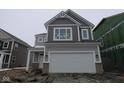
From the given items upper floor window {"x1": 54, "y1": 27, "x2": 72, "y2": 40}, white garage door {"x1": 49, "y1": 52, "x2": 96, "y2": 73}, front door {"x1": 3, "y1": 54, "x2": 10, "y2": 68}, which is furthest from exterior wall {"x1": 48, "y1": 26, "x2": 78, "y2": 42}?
front door {"x1": 3, "y1": 54, "x2": 10, "y2": 68}

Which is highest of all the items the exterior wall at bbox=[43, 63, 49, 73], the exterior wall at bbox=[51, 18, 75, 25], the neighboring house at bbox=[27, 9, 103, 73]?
the exterior wall at bbox=[51, 18, 75, 25]

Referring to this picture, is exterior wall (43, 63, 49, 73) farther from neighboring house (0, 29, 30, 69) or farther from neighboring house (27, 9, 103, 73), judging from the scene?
neighboring house (0, 29, 30, 69)

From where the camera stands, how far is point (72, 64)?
995cm

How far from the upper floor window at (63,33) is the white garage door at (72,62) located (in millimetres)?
2147

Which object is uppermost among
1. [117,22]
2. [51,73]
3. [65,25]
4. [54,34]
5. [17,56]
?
[117,22]

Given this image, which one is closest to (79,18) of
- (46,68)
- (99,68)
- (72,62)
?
(72,62)

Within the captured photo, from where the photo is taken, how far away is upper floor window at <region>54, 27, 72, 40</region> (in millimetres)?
11555

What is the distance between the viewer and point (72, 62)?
10.0 metres

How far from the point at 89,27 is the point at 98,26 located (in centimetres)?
765

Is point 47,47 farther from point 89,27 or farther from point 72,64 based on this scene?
point 89,27

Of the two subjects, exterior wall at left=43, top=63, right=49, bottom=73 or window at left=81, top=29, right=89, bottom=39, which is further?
window at left=81, top=29, right=89, bottom=39

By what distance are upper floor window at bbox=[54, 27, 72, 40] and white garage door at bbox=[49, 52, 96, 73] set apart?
2147mm

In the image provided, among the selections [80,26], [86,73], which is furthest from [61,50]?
[80,26]

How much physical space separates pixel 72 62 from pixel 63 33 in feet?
12.3
